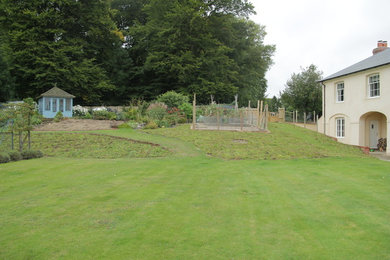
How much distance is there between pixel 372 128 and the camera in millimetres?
22922

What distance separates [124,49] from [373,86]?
30555 millimetres

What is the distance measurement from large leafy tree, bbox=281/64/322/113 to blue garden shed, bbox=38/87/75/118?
29781 mm

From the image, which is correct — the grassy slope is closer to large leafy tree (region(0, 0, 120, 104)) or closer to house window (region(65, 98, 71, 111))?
house window (region(65, 98, 71, 111))

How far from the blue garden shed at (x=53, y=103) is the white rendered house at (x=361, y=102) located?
23688 mm

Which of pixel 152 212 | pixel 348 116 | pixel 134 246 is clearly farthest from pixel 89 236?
pixel 348 116

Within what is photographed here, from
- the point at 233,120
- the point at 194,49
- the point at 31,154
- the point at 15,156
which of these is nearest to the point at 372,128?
the point at 233,120

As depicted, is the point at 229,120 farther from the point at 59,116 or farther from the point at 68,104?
the point at 68,104

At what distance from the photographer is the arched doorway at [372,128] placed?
22.5 m

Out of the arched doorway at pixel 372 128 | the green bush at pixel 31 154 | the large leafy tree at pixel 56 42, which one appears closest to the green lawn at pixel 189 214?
the green bush at pixel 31 154

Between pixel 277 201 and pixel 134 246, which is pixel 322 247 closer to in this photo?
pixel 277 201

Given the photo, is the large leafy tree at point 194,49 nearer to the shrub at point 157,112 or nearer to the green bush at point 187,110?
the green bush at point 187,110

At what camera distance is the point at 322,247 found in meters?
3.88

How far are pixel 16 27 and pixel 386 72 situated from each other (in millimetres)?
34612

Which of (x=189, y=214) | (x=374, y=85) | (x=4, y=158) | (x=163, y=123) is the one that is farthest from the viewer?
(x=163, y=123)
